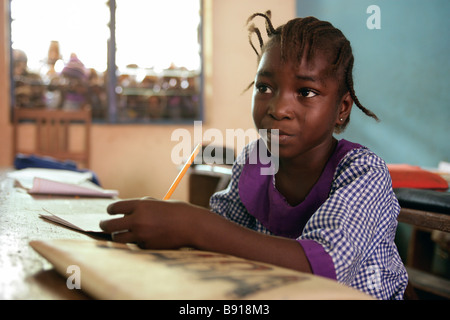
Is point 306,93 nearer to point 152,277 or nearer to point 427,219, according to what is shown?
point 152,277

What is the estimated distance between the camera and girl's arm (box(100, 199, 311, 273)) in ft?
1.42

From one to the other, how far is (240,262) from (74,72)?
3.99 m

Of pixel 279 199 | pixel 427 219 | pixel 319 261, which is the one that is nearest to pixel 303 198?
pixel 279 199

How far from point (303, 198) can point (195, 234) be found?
0.36 metres

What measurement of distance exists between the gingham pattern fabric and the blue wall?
2.13 meters

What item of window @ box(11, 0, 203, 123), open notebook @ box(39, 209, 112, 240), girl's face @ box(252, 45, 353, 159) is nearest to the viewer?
open notebook @ box(39, 209, 112, 240)

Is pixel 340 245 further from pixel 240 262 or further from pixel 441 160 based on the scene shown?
pixel 441 160

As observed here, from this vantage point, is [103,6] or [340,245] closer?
[340,245]

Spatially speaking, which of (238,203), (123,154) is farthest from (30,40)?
(238,203)

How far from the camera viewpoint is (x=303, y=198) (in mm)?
758

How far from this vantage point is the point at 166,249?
0.45m

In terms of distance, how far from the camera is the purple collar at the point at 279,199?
714mm

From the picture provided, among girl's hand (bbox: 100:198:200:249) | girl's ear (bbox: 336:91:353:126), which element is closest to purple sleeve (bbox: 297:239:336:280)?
girl's hand (bbox: 100:198:200:249)

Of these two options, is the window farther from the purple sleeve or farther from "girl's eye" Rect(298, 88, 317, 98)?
the purple sleeve
